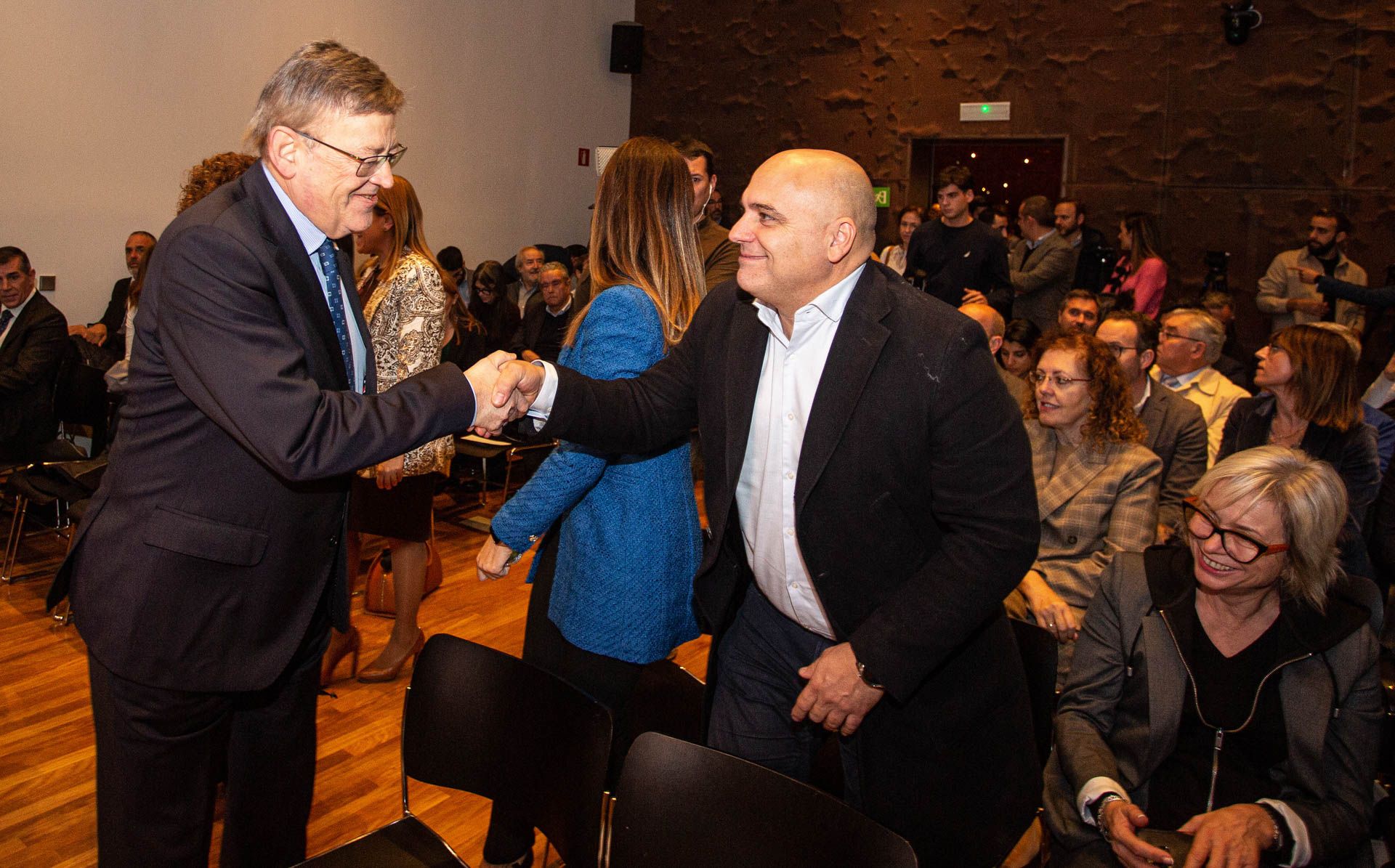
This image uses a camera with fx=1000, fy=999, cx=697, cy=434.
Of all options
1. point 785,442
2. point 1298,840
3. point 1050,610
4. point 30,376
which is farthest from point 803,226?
point 30,376

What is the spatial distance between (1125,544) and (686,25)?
29.8 feet

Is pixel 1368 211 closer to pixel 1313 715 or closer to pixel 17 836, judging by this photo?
pixel 1313 715

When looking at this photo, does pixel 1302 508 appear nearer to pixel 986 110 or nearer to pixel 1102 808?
pixel 1102 808

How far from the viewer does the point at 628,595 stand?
2244 mm

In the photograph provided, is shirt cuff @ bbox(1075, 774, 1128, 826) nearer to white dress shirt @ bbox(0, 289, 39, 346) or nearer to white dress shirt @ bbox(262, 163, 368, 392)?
white dress shirt @ bbox(262, 163, 368, 392)

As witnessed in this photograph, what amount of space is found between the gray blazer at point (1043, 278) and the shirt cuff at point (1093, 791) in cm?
565

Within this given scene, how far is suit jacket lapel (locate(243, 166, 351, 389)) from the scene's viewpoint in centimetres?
165

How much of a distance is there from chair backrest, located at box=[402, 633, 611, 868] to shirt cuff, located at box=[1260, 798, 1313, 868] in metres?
1.21

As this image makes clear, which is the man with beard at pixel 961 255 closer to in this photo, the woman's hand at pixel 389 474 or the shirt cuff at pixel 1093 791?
the woman's hand at pixel 389 474

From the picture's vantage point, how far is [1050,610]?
2.68 meters

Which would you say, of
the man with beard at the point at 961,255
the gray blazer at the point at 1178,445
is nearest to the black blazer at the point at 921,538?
the gray blazer at the point at 1178,445

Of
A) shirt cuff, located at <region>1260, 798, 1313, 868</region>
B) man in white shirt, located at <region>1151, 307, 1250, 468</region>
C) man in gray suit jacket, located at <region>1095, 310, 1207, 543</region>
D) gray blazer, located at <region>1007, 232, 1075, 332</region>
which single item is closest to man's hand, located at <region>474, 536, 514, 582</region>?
shirt cuff, located at <region>1260, 798, 1313, 868</region>

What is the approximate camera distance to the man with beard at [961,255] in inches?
250

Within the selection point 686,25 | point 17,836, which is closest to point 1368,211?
point 686,25
